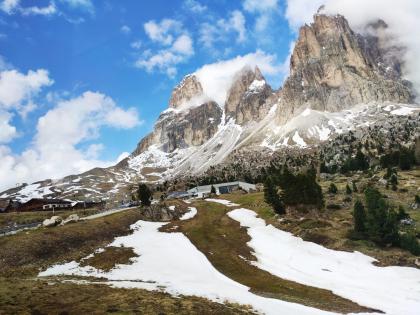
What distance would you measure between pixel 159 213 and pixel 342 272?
4762cm

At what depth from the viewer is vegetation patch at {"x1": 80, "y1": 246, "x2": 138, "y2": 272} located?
42031 mm

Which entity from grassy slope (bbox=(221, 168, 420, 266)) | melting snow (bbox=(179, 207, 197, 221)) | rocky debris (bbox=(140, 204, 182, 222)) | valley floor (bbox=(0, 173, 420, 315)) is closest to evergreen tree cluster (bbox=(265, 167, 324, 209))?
grassy slope (bbox=(221, 168, 420, 266))

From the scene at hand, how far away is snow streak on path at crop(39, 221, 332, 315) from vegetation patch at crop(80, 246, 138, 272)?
939mm

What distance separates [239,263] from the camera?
47188 millimetres

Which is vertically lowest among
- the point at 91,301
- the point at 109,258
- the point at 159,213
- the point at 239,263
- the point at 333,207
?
the point at 239,263

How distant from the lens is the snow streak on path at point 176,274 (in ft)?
99.2

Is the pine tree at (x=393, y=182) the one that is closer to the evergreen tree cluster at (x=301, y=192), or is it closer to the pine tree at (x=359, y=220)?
the evergreen tree cluster at (x=301, y=192)

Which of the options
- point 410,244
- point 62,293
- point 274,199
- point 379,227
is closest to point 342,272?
point 410,244

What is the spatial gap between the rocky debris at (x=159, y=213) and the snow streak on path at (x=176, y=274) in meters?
21.9

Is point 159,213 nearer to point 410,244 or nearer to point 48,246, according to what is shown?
point 48,246

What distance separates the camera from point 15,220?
336 ft

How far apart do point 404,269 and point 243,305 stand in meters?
25.8

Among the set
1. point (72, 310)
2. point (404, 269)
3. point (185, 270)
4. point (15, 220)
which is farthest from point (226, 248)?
point (15, 220)

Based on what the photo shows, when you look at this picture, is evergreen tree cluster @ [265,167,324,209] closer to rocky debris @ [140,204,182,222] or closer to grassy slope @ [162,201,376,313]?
grassy slope @ [162,201,376,313]
